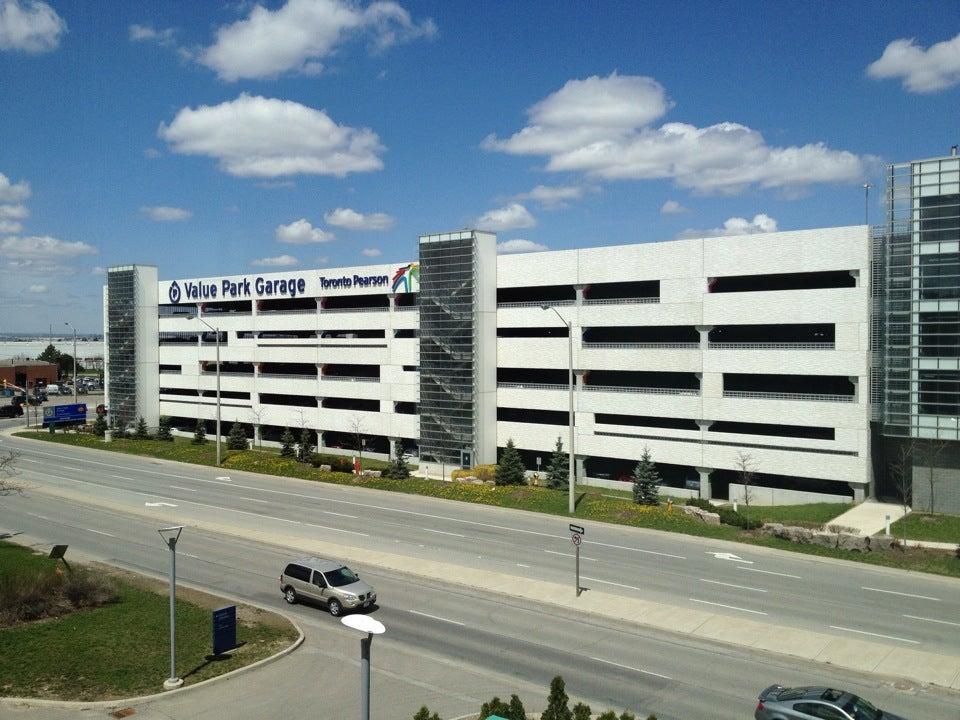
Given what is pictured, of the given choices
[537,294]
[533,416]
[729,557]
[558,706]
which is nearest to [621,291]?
[537,294]

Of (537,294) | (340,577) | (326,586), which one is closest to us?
(326,586)

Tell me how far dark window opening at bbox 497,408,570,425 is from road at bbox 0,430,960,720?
44.5ft

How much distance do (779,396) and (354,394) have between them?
3443 cm

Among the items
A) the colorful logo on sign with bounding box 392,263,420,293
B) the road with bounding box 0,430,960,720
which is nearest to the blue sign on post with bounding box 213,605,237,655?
the road with bounding box 0,430,960,720

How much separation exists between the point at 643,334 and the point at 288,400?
35727 mm

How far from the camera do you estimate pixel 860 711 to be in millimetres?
15414

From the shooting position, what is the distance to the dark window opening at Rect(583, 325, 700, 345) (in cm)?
5197

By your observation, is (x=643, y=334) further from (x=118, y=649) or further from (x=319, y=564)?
(x=118, y=649)

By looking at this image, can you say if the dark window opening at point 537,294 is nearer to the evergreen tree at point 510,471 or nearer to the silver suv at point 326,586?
the evergreen tree at point 510,471

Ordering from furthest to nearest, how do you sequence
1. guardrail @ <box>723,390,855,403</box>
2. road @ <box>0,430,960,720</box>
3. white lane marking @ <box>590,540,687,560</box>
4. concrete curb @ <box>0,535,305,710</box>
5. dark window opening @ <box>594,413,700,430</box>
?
dark window opening @ <box>594,413,700,430</box> < guardrail @ <box>723,390,855,403</box> < white lane marking @ <box>590,540,687,560</box> < road @ <box>0,430,960,720</box> < concrete curb @ <box>0,535,305,710</box>

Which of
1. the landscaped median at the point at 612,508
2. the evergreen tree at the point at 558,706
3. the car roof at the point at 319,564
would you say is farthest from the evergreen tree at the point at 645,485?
the evergreen tree at the point at 558,706

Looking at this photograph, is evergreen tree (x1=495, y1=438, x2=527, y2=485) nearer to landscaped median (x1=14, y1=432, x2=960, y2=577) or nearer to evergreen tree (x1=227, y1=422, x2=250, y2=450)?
landscaped median (x1=14, y1=432, x2=960, y2=577)

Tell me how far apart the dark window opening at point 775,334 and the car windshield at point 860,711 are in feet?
112

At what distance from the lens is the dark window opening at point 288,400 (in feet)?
236
